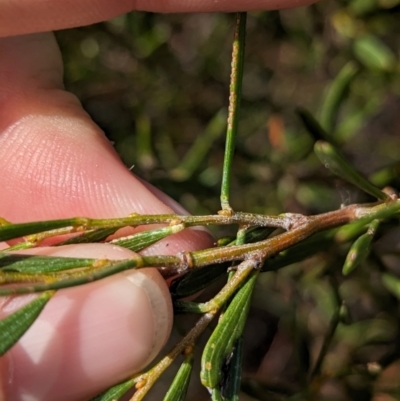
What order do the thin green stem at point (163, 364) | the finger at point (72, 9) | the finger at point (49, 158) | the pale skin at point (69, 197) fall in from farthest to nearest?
the finger at point (49, 158)
the finger at point (72, 9)
the pale skin at point (69, 197)
the thin green stem at point (163, 364)

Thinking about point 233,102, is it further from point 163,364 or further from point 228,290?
point 163,364

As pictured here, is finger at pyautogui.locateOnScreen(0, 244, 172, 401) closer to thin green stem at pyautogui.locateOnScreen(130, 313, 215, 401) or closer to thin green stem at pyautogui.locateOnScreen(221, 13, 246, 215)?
thin green stem at pyautogui.locateOnScreen(130, 313, 215, 401)

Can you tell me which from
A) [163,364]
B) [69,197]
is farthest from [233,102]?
[69,197]

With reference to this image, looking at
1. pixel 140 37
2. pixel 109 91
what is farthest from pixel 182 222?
pixel 109 91

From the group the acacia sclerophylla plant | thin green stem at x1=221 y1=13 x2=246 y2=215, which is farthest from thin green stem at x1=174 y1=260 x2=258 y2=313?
thin green stem at x1=221 y1=13 x2=246 y2=215

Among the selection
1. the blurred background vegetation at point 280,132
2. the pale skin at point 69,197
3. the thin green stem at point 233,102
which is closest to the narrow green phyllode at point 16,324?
the pale skin at point 69,197

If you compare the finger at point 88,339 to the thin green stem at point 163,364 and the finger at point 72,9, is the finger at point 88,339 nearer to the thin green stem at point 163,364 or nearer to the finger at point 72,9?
the thin green stem at point 163,364

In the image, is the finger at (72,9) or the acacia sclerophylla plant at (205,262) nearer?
the acacia sclerophylla plant at (205,262)

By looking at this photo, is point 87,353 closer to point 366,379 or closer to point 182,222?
point 182,222
